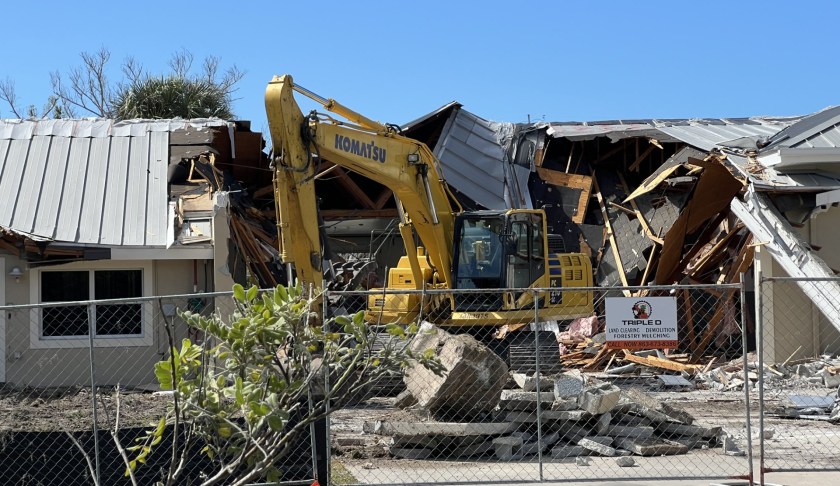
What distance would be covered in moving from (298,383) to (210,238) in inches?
Answer: 494

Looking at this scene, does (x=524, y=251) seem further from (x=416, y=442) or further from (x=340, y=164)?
(x=416, y=442)

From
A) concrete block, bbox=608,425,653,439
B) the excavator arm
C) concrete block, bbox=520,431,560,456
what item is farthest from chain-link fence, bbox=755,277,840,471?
the excavator arm

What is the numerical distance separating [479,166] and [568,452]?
15890mm

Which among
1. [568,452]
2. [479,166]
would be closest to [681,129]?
[479,166]

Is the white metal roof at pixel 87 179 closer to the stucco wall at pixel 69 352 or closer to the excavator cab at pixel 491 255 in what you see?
the stucco wall at pixel 69 352

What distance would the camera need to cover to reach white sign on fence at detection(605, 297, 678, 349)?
9.35m

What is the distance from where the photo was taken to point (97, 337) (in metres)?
16.9

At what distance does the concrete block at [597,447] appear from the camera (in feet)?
34.1

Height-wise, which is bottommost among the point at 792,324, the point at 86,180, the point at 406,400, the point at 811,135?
the point at 406,400

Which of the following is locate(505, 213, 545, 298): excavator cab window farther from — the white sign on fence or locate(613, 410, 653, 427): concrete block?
the white sign on fence

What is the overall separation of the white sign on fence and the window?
10.0m

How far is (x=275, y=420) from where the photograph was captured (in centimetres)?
489

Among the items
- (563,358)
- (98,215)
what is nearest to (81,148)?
(98,215)

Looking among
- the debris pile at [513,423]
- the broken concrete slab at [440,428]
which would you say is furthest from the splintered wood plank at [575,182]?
the broken concrete slab at [440,428]
